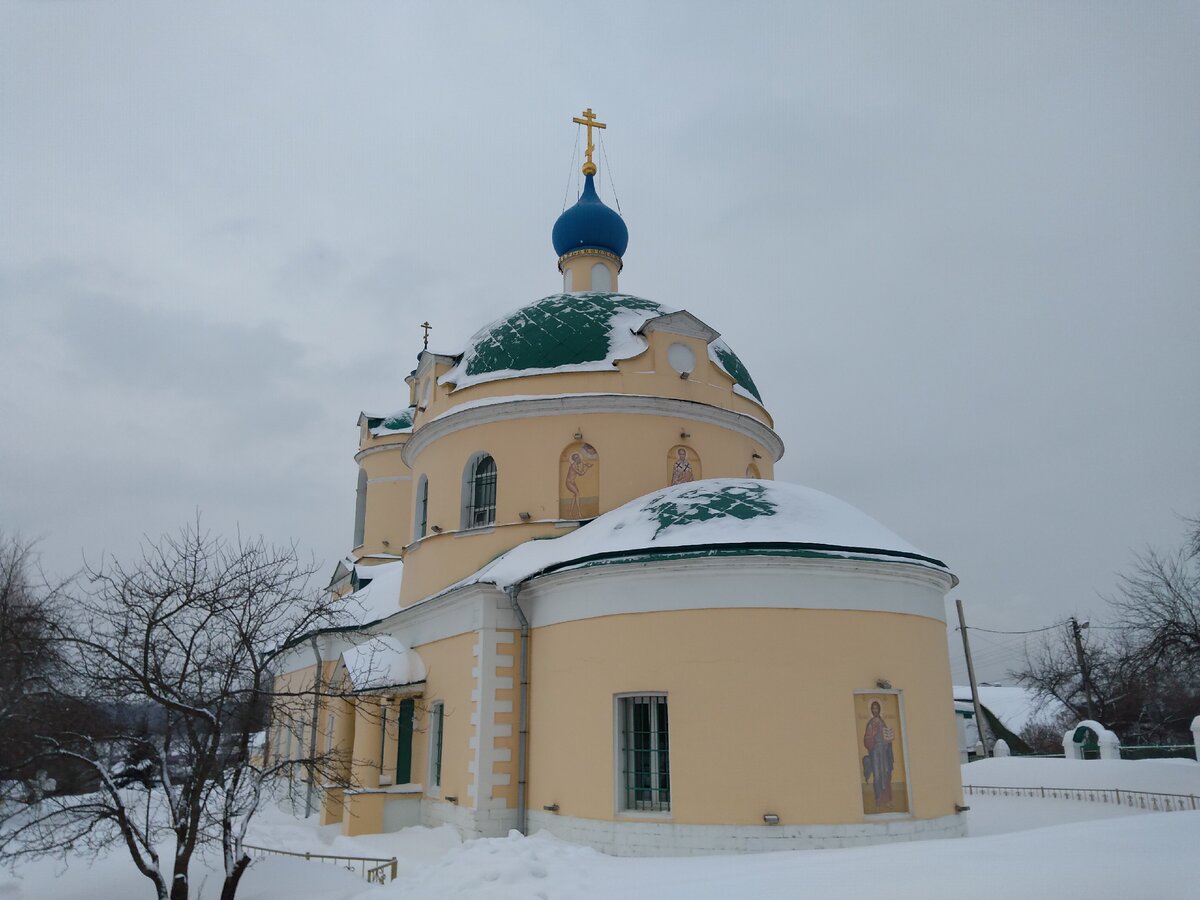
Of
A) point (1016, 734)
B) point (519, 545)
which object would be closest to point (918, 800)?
point (519, 545)

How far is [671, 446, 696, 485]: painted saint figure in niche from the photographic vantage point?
16.5 metres

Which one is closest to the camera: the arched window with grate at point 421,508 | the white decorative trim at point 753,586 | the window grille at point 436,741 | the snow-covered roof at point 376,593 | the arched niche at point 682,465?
the white decorative trim at point 753,586

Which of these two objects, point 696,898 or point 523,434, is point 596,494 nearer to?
point 523,434

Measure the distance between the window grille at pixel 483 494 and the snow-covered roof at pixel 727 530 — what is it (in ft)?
6.99

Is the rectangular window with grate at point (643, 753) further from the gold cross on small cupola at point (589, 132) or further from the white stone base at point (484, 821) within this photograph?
the gold cross on small cupola at point (589, 132)

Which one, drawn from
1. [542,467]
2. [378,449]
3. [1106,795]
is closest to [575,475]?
[542,467]

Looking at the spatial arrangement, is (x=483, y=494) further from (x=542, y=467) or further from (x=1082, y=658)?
(x=1082, y=658)

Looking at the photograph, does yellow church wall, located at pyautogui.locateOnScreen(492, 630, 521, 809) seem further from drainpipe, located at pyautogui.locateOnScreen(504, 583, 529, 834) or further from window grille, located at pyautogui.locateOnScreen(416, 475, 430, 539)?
window grille, located at pyautogui.locateOnScreen(416, 475, 430, 539)

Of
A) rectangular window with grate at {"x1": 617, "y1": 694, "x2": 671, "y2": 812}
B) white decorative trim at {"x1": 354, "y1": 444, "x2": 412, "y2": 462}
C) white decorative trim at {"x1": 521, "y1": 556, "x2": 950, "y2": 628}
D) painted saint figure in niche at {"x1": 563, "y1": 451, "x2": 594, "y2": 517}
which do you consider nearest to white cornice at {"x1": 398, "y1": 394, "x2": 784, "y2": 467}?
painted saint figure in niche at {"x1": 563, "y1": 451, "x2": 594, "y2": 517}

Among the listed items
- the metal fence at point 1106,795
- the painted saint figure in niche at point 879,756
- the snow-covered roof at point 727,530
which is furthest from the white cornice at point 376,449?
the painted saint figure in niche at point 879,756

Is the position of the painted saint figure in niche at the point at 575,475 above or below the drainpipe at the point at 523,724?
above

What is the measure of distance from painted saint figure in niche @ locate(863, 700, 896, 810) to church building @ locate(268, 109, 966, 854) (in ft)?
0.11

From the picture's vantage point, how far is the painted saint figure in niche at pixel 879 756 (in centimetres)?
1192

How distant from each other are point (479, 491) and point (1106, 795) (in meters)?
15.2
